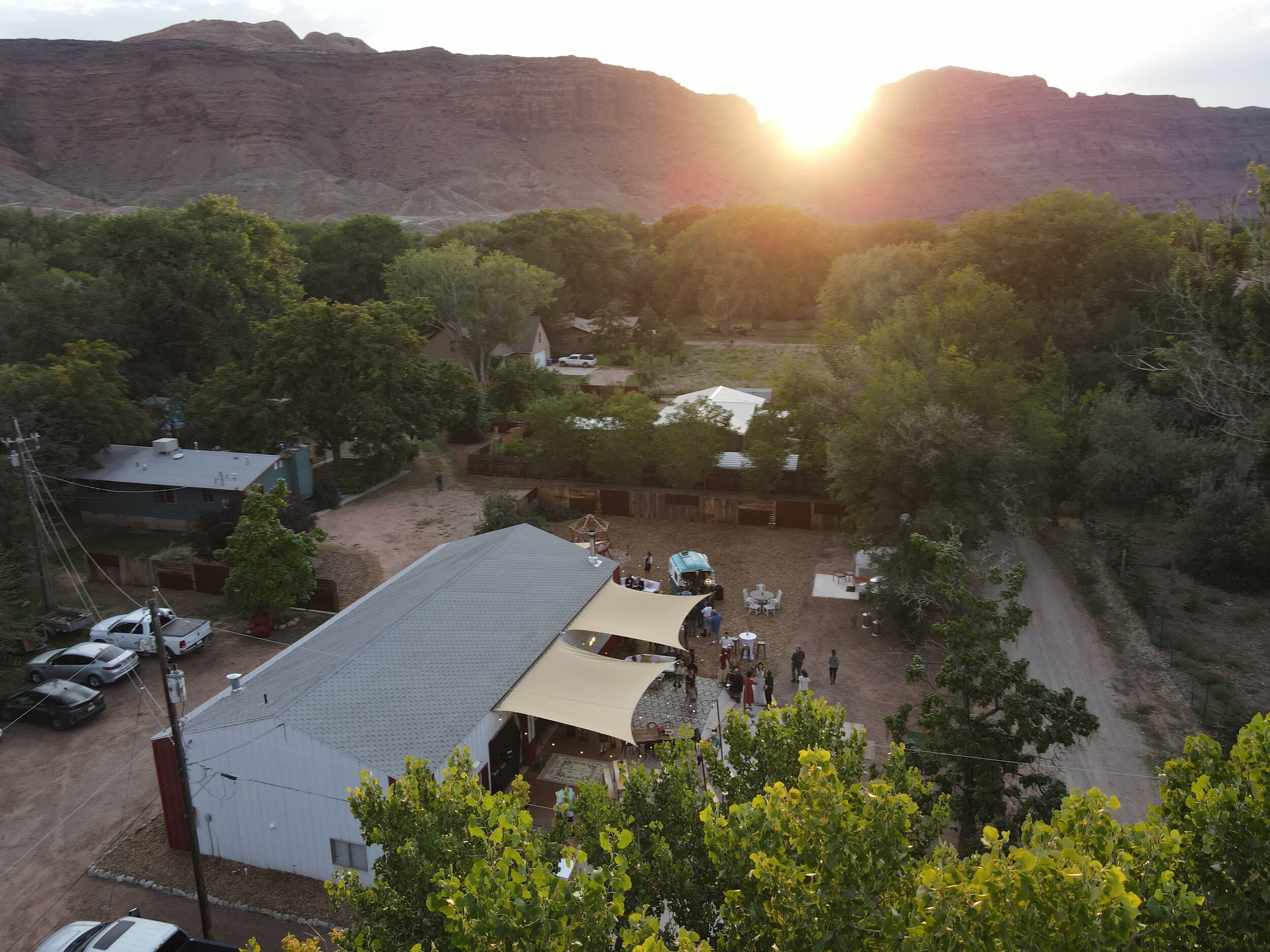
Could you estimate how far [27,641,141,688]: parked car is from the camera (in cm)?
2000

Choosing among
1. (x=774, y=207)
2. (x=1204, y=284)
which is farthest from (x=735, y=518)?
(x=774, y=207)

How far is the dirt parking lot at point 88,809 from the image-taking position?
13.5 metres

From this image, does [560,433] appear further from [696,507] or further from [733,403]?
[733,403]

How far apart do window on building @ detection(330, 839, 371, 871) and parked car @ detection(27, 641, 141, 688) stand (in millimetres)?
10025

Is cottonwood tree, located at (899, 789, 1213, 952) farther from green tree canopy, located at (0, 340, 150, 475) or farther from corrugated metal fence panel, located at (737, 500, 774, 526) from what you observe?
green tree canopy, located at (0, 340, 150, 475)

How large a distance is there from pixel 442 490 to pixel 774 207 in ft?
181

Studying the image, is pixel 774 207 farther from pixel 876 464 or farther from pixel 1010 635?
pixel 1010 635

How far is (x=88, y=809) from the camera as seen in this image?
1611 centimetres

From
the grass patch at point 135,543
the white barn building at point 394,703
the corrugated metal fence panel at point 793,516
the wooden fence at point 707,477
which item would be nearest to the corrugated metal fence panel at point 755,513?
the corrugated metal fence panel at point 793,516

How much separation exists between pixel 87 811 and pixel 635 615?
1200 cm

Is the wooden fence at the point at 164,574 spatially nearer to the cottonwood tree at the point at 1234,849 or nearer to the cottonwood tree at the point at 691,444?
the cottonwood tree at the point at 691,444

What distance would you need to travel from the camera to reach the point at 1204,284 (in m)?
22.8

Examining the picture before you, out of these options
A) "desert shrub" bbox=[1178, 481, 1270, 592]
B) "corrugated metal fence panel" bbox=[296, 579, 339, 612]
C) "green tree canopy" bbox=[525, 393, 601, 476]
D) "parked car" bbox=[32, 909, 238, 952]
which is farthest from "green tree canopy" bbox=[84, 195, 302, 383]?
"desert shrub" bbox=[1178, 481, 1270, 592]

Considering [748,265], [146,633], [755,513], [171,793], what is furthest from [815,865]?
[748,265]
